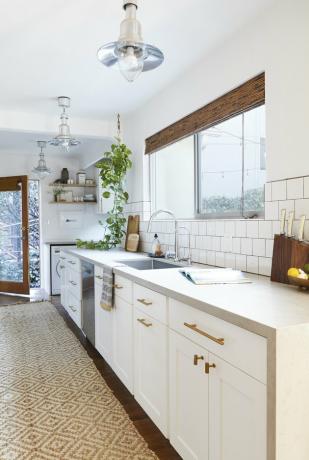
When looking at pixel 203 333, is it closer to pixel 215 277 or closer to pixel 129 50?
pixel 215 277

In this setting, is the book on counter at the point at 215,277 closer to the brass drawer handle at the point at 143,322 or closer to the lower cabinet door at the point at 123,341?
the brass drawer handle at the point at 143,322

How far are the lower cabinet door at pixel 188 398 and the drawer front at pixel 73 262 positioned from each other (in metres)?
2.01

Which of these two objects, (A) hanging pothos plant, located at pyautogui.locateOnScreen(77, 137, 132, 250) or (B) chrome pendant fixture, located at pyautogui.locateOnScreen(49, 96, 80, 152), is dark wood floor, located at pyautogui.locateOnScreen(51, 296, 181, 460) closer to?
(A) hanging pothos plant, located at pyautogui.locateOnScreen(77, 137, 132, 250)

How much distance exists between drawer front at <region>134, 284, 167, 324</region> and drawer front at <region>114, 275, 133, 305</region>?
0.10 metres

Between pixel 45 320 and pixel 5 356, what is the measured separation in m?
1.13

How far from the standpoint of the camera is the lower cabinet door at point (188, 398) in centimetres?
138

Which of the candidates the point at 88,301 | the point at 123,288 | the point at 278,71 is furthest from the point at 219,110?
the point at 88,301

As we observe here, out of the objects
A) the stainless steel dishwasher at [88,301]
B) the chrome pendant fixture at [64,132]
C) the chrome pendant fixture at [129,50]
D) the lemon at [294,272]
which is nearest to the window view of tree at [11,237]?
the chrome pendant fixture at [64,132]

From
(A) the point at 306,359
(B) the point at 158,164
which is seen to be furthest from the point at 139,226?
(A) the point at 306,359

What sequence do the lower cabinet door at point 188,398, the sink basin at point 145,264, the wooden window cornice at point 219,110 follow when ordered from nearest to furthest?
the lower cabinet door at point 188,398 < the wooden window cornice at point 219,110 < the sink basin at point 145,264

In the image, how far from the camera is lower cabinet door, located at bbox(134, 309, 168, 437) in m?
1.72

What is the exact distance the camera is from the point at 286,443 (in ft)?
3.43

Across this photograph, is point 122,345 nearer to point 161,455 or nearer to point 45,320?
point 161,455

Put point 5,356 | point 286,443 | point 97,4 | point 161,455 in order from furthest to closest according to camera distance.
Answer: point 5,356 < point 97,4 < point 161,455 < point 286,443
